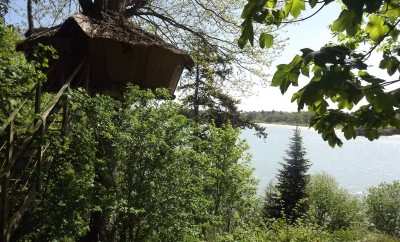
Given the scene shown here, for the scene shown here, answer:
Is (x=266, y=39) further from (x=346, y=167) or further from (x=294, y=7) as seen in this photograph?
(x=346, y=167)

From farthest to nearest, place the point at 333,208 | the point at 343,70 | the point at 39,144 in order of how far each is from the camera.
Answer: the point at 333,208, the point at 39,144, the point at 343,70

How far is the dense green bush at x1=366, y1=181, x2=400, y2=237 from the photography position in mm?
37537

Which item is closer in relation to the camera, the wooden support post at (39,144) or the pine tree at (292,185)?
the wooden support post at (39,144)

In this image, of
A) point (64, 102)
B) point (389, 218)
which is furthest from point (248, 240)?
point (389, 218)

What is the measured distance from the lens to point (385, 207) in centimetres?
3778

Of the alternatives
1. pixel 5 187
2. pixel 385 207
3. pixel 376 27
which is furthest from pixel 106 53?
pixel 385 207

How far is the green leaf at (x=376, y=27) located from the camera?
1.61 m

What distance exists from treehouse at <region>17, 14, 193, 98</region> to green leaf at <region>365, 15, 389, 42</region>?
374 cm

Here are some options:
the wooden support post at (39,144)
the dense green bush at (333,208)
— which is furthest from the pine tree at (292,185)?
the wooden support post at (39,144)

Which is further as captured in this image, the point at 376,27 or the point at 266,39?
the point at 266,39

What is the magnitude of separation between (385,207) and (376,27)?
131 ft

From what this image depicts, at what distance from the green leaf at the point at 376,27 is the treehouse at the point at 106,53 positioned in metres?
3.74

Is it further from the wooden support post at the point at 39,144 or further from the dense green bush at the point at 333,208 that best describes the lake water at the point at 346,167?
the wooden support post at the point at 39,144

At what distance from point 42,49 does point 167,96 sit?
2123 millimetres
